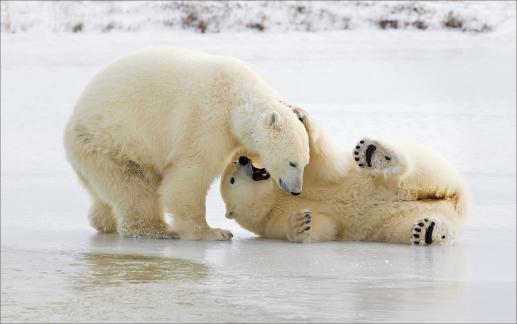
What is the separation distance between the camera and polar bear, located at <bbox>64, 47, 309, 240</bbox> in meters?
5.15

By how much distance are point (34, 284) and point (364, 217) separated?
2.20m

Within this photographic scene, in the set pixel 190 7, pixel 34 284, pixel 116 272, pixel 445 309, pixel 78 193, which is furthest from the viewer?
pixel 190 7

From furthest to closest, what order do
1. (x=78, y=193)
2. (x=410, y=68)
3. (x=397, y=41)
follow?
(x=397, y=41) < (x=410, y=68) < (x=78, y=193)

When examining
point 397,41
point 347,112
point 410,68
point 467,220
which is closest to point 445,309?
point 467,220

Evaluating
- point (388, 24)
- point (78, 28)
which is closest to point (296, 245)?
point (388, 24)

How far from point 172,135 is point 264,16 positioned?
524 inches

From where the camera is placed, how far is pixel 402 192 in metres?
5.41

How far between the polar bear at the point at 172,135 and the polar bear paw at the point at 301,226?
17 cm

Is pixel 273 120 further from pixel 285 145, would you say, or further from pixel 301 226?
pixel 301 226

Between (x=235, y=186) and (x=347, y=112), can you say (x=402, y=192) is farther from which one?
(x=347, y=112)

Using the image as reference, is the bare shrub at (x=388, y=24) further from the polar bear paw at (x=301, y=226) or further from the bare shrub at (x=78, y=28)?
the polar bear paw at (x=301, y=226)

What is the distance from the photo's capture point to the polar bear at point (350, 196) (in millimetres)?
5312

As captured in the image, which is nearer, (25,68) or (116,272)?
(116,272)

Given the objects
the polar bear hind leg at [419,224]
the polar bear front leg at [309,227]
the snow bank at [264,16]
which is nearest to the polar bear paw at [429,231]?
the polar bear hind leg at [419,224]
